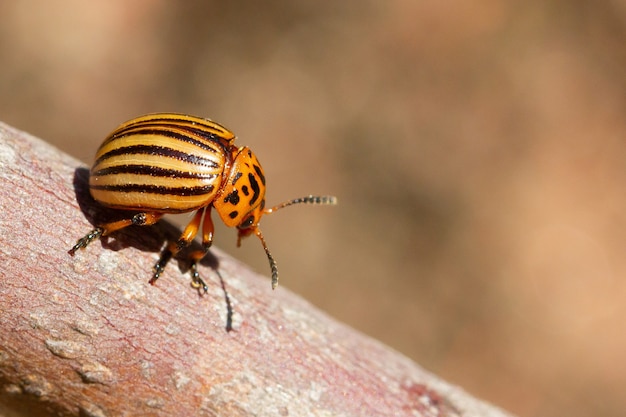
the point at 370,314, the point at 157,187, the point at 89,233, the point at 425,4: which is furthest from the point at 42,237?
the point at 425,4

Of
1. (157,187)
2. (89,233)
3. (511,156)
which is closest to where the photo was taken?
(89,233)

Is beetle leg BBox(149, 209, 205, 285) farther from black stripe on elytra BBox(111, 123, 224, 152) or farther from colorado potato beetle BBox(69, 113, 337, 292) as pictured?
black stripe on elytra BBox(111, 123, 224, 152)

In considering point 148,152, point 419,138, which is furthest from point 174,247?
point 419,138

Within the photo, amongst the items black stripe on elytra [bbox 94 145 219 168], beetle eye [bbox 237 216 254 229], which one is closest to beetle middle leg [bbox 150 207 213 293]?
beetle eye [bbox 237 216 254 229]

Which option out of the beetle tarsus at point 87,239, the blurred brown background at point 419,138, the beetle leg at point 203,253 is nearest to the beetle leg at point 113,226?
the beetle tarsus at point 87,239

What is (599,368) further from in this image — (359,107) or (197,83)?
(197,83)

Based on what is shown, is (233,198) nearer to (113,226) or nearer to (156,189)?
(156,189)

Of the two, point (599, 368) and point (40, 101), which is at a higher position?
point (599, 368)
